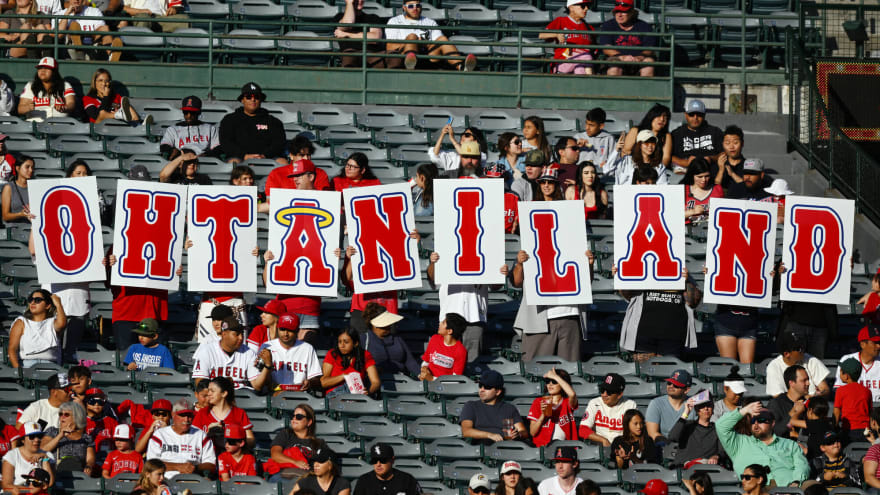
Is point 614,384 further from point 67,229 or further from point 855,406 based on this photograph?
point 67,229

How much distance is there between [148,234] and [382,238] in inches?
85.5

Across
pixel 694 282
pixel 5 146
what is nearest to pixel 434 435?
pixel 694 282

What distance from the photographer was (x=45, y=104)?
810 inches

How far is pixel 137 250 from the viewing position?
17.0 metres

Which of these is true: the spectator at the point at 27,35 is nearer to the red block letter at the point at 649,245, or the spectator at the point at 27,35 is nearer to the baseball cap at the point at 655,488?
the red block letter at the point at 649,245

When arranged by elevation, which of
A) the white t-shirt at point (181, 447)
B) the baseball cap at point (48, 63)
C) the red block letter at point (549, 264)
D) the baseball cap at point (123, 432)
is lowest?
the white t-shirt at point (181, 447)

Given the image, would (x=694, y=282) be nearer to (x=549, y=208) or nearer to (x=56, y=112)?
(x=549, y=208)

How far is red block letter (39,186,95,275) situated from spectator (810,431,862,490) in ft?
22.6

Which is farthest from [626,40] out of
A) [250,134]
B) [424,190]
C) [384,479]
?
[384,479]

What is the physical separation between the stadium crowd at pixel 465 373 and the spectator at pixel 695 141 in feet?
2.06

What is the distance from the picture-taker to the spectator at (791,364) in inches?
653

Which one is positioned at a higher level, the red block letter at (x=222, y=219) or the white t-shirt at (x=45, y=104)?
the white t-shirt at (x=45, y=104)

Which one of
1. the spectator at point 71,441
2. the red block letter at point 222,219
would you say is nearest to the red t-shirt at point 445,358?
the red block letter at point 222,219

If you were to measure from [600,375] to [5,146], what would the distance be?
691 centimetres
